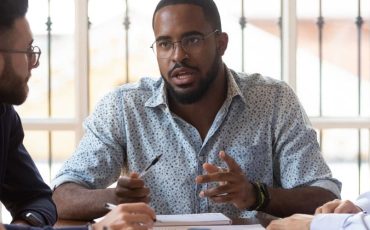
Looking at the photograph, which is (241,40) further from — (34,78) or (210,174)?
(210,174)

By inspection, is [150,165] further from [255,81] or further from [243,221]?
[255,81]

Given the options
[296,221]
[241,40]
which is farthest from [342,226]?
[241,40]

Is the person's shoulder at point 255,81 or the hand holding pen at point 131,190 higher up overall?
the person's shoulder at point 255,81

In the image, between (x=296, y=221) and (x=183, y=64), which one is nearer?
(x=296, y=221)

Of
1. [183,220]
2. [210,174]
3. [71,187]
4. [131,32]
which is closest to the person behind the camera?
[183,220]

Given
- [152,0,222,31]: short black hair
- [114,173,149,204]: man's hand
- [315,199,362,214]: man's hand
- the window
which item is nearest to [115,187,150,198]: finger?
[114,173,149,204]: man's hand

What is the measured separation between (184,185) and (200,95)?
1.10 ft

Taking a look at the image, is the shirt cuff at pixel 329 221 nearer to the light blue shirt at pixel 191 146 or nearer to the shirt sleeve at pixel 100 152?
the light blue shirt at pixel 191 146

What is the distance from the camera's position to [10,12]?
6.14ft

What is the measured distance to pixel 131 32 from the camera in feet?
11.8

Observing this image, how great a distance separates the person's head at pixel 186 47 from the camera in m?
2.52

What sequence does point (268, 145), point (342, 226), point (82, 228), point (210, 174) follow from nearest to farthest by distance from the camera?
point (82, 228), point (342, 226), point (210, 174), point (268, 145)

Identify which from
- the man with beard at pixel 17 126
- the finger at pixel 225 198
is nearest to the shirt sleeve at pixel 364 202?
the finger at pixel 225 198

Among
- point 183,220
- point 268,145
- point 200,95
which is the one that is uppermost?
point 200,95
